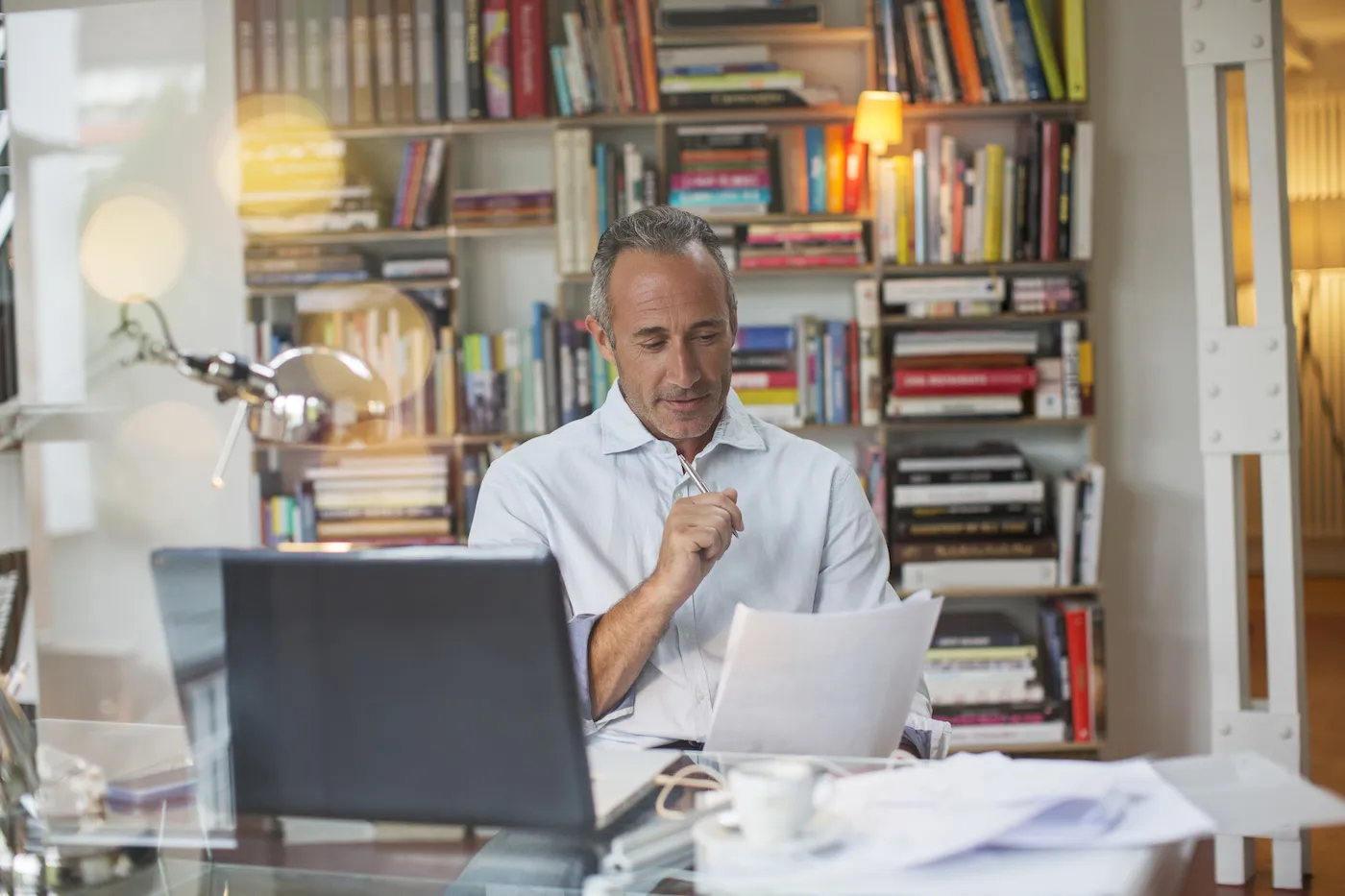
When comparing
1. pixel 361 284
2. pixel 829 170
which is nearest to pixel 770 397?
pixel 829 170

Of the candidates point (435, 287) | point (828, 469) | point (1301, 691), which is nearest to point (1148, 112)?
point (1301, 691)

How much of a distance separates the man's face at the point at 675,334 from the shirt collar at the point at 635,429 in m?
0.04

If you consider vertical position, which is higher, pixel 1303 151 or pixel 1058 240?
pixel 1303 151

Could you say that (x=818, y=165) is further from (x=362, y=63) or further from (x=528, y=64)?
(x=362, y=63)

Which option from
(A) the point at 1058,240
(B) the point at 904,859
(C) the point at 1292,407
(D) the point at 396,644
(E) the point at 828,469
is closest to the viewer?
(B) the point at 904,859

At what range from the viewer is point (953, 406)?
3.37 meters

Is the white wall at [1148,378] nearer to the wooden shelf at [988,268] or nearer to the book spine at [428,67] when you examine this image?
the wooden shelf at [988,268]

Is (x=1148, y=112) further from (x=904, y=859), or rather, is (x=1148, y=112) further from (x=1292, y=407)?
(x=904, y=859)

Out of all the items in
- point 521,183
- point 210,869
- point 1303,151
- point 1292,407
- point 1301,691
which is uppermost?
point 1303,151

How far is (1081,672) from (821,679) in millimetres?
2400

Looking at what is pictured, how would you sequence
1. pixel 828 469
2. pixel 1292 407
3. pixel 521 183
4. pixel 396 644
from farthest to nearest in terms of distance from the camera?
pixel 521 183, pixel 1292 407, pixel 828 469, pixel 396 644

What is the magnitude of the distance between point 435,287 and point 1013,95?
164cm

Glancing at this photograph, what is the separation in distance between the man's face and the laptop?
797 mm

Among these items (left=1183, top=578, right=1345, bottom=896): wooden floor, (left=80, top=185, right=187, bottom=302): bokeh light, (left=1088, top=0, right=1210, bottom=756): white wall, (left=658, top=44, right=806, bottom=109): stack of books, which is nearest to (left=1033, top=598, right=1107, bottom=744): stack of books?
(left=1088, top=0, right=1210, bottom=756): white wall
